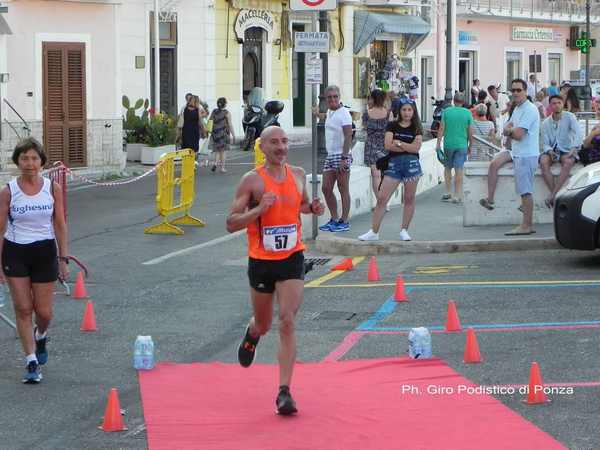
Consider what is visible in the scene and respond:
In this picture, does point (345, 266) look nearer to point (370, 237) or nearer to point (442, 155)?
point (370, 237)

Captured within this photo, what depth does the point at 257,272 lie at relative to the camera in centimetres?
835

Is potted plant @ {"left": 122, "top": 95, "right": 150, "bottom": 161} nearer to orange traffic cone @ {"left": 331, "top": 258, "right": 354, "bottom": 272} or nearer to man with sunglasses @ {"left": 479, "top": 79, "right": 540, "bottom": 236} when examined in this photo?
man with sunglasses @ {"left": 479, "top": 79, "right": 540, "bottom": 236}

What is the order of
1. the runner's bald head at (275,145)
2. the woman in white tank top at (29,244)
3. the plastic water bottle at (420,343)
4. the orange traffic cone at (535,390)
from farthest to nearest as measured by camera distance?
the plastic water bottle at (420,343) < the woman in white tank top at (29,244) < the runner's bald head at (275,145) < the orange traffic cone at (535,390)

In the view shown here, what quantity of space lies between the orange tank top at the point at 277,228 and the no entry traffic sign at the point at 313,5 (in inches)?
318

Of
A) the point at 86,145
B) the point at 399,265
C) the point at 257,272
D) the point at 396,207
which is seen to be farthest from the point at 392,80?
the point at 257,272

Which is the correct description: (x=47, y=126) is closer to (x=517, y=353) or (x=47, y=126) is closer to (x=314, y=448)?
(x=517, y=353)

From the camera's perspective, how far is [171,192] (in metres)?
18.5

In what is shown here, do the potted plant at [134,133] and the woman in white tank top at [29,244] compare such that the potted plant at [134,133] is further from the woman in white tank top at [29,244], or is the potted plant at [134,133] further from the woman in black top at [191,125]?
the woman in white tank top at [29,244]

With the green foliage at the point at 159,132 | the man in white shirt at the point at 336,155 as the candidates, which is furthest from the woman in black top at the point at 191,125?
the man in white shirt at the point at 336,155

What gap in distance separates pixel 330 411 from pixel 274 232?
3.79 feet

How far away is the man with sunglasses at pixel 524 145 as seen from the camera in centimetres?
1545

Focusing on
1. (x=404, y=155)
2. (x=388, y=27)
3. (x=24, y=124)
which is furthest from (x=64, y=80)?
(x=388, y=27)

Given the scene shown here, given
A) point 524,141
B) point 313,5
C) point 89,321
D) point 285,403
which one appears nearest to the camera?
point 285,403

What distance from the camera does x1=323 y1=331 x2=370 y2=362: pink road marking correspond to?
9891 millimetres
